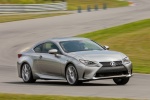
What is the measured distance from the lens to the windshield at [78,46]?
17000mm

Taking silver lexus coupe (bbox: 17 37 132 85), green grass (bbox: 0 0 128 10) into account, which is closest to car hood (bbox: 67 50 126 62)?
silver lexus coupe (bbox: 17 37 132 85)

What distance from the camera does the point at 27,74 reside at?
59.8 feet

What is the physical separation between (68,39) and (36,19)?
105ft

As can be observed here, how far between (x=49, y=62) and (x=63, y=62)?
2.50ft

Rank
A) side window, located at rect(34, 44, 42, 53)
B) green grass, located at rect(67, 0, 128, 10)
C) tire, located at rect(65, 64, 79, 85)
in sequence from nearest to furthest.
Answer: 1. tire, located at rect(65, 64, 79, 85)
2. side window, located at rect(34, 44, 42, 53)
3. green grass, located at rect(67, 0, 128, 10)

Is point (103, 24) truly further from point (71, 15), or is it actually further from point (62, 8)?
point (62, 8)

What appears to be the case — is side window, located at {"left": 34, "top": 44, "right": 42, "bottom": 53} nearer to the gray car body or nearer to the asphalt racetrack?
the gray car body

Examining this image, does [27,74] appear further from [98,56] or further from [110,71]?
[110,71]

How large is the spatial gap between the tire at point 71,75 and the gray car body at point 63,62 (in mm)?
108

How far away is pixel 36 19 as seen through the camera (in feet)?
162

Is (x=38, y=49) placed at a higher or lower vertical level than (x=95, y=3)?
higher

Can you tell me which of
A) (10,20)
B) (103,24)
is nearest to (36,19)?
(10,20)

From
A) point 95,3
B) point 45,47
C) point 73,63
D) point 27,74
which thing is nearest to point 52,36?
point 27,74

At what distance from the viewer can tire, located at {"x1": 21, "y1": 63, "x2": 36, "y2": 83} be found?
1814cm
